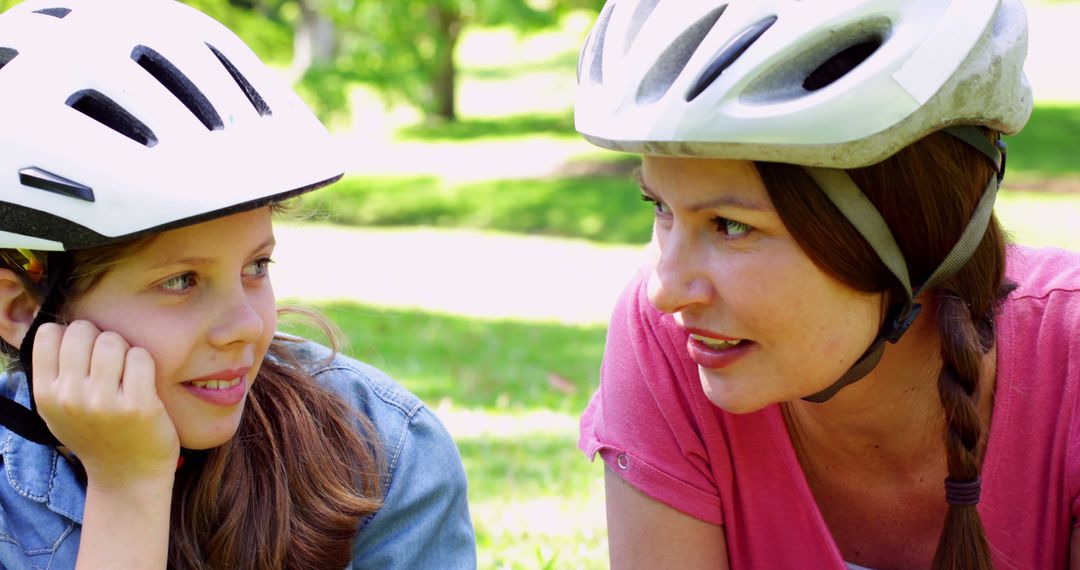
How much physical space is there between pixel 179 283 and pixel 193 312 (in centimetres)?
9

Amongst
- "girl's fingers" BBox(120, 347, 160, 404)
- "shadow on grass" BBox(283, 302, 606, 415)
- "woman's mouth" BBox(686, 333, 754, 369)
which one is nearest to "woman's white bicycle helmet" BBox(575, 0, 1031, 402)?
"woman's mouth" BBox(686, 333, 754, 369)

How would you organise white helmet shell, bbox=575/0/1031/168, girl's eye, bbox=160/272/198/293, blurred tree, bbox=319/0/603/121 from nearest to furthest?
white helmet shell, bbox=575/0/1031/168
girl's eye, bbox=160/272/198/293
blurred tree, bbox=319/0/603/121

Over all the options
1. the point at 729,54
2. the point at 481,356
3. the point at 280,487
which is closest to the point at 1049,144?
the point at 481,356

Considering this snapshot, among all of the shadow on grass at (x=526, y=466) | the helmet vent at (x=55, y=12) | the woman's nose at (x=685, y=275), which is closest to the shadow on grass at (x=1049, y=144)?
the shadow on grass at (x=526, y=466)

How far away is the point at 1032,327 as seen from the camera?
285 cm

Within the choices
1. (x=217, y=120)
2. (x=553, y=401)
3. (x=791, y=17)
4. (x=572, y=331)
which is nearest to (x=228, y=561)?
(x=217, y=120)

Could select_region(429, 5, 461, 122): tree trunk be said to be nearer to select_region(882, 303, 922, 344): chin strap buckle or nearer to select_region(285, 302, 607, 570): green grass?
select_region(285, 302, 607, 570): green grass

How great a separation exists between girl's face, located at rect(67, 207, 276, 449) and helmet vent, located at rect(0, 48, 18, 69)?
521 millimetres

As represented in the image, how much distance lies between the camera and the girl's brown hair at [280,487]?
116 inches

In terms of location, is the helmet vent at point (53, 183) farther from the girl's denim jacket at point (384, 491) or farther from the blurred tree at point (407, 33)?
the blurred tree at point (407, 33)

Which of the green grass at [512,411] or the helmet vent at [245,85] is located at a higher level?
the helmet vent at [245,85]

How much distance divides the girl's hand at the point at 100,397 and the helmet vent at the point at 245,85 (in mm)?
611

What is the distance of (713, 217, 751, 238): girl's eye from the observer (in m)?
2.57

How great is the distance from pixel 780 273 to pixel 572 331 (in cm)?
656
